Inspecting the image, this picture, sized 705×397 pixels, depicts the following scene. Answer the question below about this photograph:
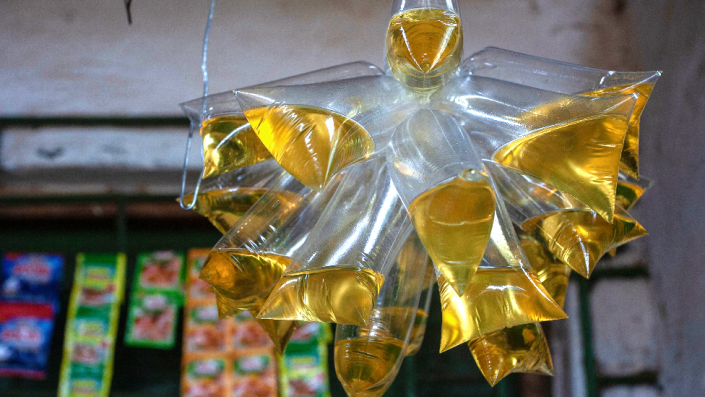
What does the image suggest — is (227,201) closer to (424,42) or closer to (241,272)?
(241,272)

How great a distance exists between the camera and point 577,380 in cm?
163

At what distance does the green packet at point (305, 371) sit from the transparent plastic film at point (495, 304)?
1.24 meters

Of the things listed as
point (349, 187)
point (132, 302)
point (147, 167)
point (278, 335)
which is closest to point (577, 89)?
point (349, 187)

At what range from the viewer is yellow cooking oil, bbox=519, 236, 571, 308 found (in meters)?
0.66

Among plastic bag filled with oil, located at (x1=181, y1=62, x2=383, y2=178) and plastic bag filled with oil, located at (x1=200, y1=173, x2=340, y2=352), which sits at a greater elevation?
plastic bag filled with oil, located at (x1=181, y1=62, x2=383, y2=178)

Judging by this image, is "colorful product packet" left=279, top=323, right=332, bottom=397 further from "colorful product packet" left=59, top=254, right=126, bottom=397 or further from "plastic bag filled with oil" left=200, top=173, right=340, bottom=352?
"plastic bag filled with oil" left=200, top=173, right=340, bottom=352

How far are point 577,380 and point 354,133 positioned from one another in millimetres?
1401

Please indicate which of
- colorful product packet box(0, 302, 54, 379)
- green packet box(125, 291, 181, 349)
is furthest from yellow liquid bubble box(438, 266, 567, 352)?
colorful product packet box(0, 302, 54, 379)

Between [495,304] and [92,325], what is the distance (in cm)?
152

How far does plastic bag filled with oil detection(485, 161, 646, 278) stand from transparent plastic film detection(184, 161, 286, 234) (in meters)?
0.26

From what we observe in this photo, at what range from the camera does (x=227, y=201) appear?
689 mm

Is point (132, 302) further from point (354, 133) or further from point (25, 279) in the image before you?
point (354, 133)

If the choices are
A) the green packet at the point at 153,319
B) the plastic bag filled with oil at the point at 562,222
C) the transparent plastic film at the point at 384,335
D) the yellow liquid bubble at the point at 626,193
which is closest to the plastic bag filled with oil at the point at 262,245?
the transparent plastic film at the point at 384,335

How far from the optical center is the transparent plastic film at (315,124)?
499 mm
